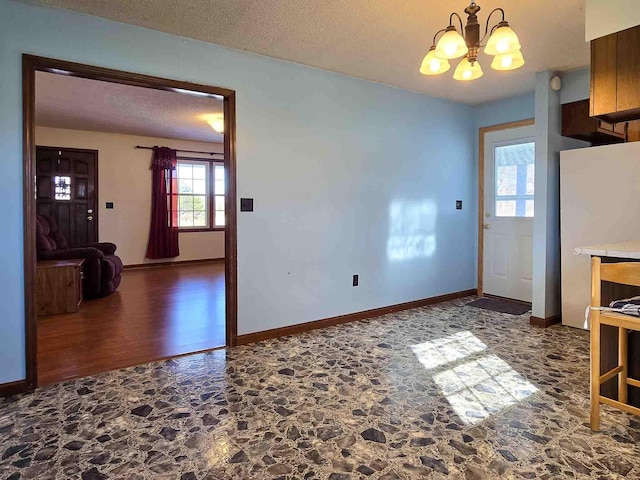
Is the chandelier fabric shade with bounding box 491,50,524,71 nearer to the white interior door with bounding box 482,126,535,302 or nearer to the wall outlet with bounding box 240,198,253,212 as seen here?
the wall outlet with bounding box 240,198,253,212

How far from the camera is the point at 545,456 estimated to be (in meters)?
1.83

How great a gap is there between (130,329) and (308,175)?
7.34 feet

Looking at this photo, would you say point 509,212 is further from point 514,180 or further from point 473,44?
point 473,44

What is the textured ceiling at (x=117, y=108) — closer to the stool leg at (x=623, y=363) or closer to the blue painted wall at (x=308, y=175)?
the blue painted wall at (x=308, y=175)

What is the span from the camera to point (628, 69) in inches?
95.1

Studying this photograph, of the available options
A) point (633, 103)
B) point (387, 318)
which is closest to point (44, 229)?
point (387, 318)

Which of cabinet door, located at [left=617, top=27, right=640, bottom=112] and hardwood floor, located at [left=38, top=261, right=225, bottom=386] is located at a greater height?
cabinet door, located at [left=617, top=27, right=640, bottom=112]

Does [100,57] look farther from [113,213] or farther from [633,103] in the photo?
[113,213]

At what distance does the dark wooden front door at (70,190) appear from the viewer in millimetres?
6726

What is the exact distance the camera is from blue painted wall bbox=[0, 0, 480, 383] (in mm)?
2523

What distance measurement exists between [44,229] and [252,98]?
3.90m

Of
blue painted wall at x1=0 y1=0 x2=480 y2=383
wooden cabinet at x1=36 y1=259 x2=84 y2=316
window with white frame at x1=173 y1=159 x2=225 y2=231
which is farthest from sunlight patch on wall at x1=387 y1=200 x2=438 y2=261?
window with white frame at x1=173 y1=159 x2=225 y2=231

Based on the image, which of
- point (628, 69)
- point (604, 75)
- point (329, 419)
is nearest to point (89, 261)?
point (329, 419)

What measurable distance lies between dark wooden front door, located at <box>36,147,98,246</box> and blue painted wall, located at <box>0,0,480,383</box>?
4986 millimetres
